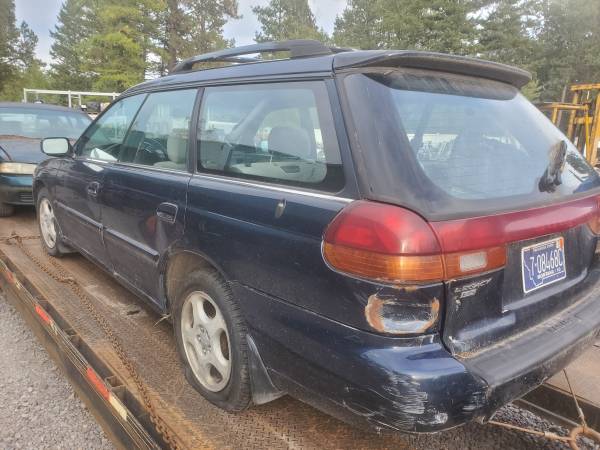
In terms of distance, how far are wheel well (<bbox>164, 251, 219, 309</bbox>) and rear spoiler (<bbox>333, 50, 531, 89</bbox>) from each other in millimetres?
1097

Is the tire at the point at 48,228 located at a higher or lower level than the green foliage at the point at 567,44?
lower

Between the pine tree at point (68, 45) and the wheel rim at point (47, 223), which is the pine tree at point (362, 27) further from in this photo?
the wheel rim at point (47, 223)

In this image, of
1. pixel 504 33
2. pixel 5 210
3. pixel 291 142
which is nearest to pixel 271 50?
pixel 291 142

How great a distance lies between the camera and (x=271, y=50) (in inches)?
91.4

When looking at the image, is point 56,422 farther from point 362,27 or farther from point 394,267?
point 362,27

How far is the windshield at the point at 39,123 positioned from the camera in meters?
6.52

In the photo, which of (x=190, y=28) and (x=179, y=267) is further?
(x=190, y=28)

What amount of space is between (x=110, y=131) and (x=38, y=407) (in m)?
1.90

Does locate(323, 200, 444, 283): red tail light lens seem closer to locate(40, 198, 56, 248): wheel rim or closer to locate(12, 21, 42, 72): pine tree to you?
locate(40, 198, 56, 248): wheel rim

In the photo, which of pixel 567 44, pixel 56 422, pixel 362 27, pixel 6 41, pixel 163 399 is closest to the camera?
pixel 163 399

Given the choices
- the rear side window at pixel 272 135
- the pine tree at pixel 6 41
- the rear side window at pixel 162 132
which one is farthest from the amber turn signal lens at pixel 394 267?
the pine tree at pixel 6 41

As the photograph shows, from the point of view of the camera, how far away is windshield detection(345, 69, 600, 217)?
5.17ft

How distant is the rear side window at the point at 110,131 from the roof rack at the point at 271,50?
0.45 metres

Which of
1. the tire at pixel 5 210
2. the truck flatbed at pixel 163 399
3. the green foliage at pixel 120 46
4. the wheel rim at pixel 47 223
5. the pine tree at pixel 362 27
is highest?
the pine tree at pixel 362 27
